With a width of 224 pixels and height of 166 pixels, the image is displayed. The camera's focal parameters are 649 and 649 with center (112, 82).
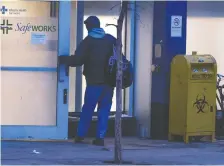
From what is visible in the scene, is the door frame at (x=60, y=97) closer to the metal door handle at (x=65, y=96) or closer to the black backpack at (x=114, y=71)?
the metal door handle at (x=65, y=96)

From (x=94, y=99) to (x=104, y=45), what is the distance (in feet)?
2.68

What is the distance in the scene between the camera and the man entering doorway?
378 inches

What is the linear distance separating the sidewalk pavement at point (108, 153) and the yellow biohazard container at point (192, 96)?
27 centimetres

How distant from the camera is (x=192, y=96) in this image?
1013 cm

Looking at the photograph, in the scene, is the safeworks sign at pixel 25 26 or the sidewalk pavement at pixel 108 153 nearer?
the sidewalk pavement at pixel 108 153

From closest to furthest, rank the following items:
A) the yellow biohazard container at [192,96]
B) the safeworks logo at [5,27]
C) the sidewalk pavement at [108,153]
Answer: the sidewalk pavement at [108,153] < the safeworks logo at [5,27] < the yellow biohazard container at [192,96]

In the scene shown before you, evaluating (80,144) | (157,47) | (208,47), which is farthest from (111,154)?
(208,47)

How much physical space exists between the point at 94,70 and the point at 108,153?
1321 mm

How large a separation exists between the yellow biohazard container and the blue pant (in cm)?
120

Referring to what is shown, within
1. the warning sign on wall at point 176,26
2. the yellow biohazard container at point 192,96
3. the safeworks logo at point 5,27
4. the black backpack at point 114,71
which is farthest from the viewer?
the warning sign on wall at point 176,26

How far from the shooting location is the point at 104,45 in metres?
9.65

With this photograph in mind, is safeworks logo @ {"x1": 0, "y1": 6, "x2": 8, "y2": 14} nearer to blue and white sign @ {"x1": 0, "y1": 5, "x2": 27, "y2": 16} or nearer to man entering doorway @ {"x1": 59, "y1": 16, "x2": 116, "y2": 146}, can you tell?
blue and white sign @ {"x1": 0, "y1": 5, "x2": 27, "y2": 16}

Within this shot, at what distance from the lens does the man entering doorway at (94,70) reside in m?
9.59

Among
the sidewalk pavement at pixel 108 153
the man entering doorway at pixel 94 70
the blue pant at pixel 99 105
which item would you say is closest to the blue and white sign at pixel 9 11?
the man entering doorway at pixel 94 70
